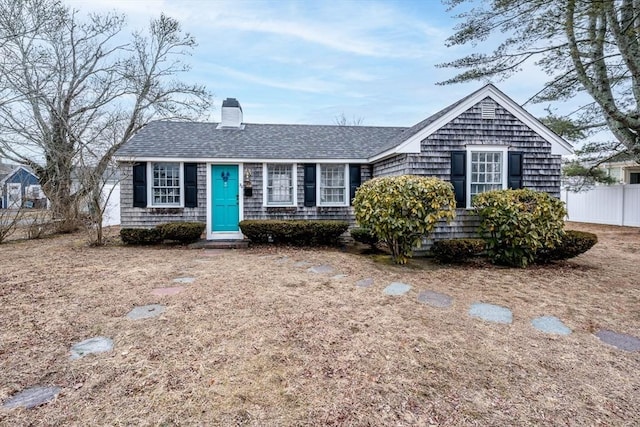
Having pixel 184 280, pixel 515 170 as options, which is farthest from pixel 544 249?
pixel 184 280

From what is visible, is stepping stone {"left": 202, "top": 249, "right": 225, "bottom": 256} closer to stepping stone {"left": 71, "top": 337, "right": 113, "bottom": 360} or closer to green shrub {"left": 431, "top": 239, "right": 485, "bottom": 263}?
stepping stone {"left": 71, "top": 337, "right": 113, "bottom": 360}

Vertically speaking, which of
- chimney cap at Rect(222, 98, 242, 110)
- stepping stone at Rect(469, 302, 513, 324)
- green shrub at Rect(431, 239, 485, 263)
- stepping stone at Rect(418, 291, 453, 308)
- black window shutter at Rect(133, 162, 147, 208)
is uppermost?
chimney cap at Rect(222, 98, 242, 110)

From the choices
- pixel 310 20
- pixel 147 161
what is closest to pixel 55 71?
pixel 147 161

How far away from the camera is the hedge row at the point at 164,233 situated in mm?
8703

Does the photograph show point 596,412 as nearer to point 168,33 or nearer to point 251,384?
point 251,384

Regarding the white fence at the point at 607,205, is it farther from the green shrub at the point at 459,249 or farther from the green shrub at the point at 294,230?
the green shrub at the point at 294,230

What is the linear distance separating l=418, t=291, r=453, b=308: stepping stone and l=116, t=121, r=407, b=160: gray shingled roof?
581 cm

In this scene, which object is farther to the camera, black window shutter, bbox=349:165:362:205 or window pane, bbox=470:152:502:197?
black window shutter, bbox=349:165:362:205

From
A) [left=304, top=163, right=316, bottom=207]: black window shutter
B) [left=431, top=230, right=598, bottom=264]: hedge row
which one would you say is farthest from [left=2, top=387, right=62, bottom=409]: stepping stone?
[left=304, top=163, right=316, bottom=207]: black window shutter

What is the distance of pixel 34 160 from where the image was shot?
501 inches

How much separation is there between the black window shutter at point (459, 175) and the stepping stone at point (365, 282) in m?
3.54

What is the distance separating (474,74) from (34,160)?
1581 centimetres

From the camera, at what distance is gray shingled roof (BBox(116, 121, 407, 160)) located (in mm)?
9633

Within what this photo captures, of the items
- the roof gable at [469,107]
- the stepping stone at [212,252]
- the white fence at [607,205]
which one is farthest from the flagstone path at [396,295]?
the white fence at [607,205]
